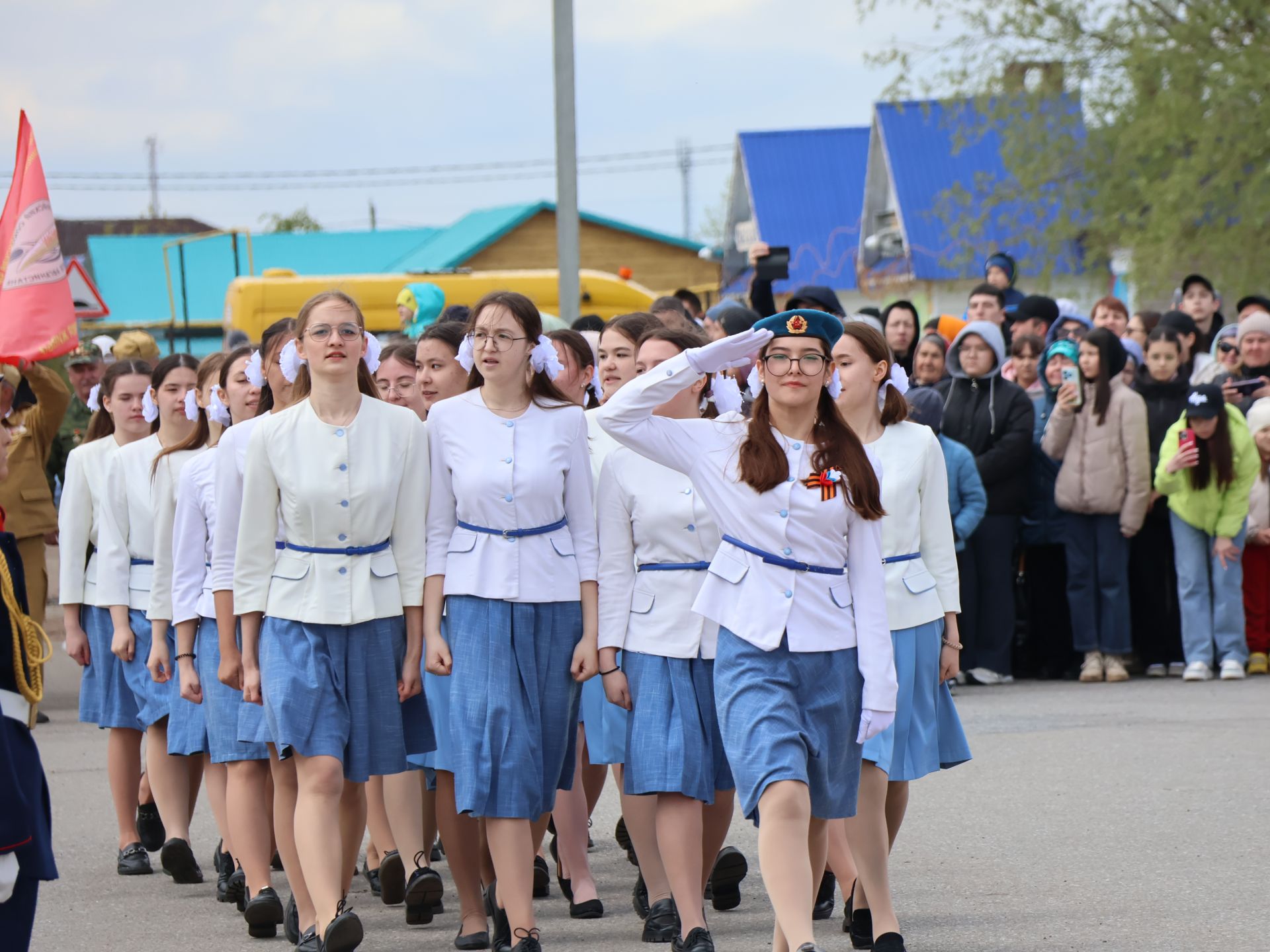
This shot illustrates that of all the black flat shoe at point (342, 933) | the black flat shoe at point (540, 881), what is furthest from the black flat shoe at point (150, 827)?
the black flat shoe at point (342, 933)

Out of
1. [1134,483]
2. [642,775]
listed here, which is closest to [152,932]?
[642,775]

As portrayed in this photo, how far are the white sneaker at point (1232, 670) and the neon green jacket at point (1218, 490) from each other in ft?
2.73

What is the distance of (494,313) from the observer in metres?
6.09

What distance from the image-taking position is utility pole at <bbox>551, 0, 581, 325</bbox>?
13773mm

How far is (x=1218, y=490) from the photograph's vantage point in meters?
11.8

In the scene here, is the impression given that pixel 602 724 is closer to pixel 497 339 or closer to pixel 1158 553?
pixel 497 339

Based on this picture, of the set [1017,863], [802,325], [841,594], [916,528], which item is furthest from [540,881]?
[802,325]

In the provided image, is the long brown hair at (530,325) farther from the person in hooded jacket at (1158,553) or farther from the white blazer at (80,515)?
the person in hooded jacket at (1158,553)

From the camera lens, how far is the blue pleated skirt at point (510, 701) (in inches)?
227

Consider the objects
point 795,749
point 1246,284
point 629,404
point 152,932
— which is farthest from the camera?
point 1246,284

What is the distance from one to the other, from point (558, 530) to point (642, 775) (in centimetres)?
86

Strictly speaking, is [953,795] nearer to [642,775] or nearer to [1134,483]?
[642,775]

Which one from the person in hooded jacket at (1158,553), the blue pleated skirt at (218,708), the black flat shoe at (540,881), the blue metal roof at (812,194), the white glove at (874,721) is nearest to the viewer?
the white glove at (874,721)

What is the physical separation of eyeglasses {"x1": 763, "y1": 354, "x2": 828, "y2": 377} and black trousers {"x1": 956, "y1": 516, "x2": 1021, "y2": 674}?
6579 millimetres
